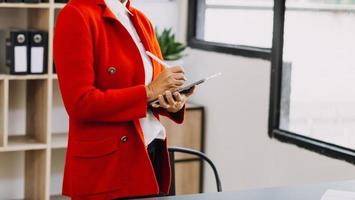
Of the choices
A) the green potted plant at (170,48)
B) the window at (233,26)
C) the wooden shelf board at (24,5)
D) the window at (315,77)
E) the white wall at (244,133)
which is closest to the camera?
the window at (315,77)

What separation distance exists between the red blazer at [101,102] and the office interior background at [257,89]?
1311 mm

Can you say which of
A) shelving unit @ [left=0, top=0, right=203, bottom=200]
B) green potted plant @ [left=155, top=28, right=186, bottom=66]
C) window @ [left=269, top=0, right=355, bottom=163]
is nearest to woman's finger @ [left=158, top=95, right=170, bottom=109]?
window @ [left=269, top=0, right=355, bottom=163]

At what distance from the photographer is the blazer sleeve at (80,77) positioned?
6.86ft

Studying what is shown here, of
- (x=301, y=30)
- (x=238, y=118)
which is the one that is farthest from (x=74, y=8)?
(x=238, y=118)

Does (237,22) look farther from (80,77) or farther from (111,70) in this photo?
(80,77)

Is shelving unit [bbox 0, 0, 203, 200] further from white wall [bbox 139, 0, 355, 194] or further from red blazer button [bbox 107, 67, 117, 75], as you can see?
red blazer button [bbox 107, 67, 117, 75]

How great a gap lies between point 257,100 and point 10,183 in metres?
1.64

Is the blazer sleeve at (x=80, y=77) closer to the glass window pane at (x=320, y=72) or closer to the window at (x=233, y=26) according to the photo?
the glass window pane at (x=320, y=72)

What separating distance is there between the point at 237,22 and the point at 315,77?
955 millimetres

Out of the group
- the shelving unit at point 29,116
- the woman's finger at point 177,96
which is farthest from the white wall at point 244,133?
the woman's finger at point 177,96

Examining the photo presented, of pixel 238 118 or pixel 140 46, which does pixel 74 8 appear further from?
pixel 238 118

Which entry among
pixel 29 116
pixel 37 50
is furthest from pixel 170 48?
pixel 29 116

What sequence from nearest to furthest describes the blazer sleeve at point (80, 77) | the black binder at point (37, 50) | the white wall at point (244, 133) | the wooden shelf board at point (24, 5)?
1. the blazer sleeve at point (80, 77)
2. the white wall at point (244, 133)
3. the wooden shelf board at point (24, 5)
4. the black binder at point (37, 50)

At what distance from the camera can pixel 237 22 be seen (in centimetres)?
427
